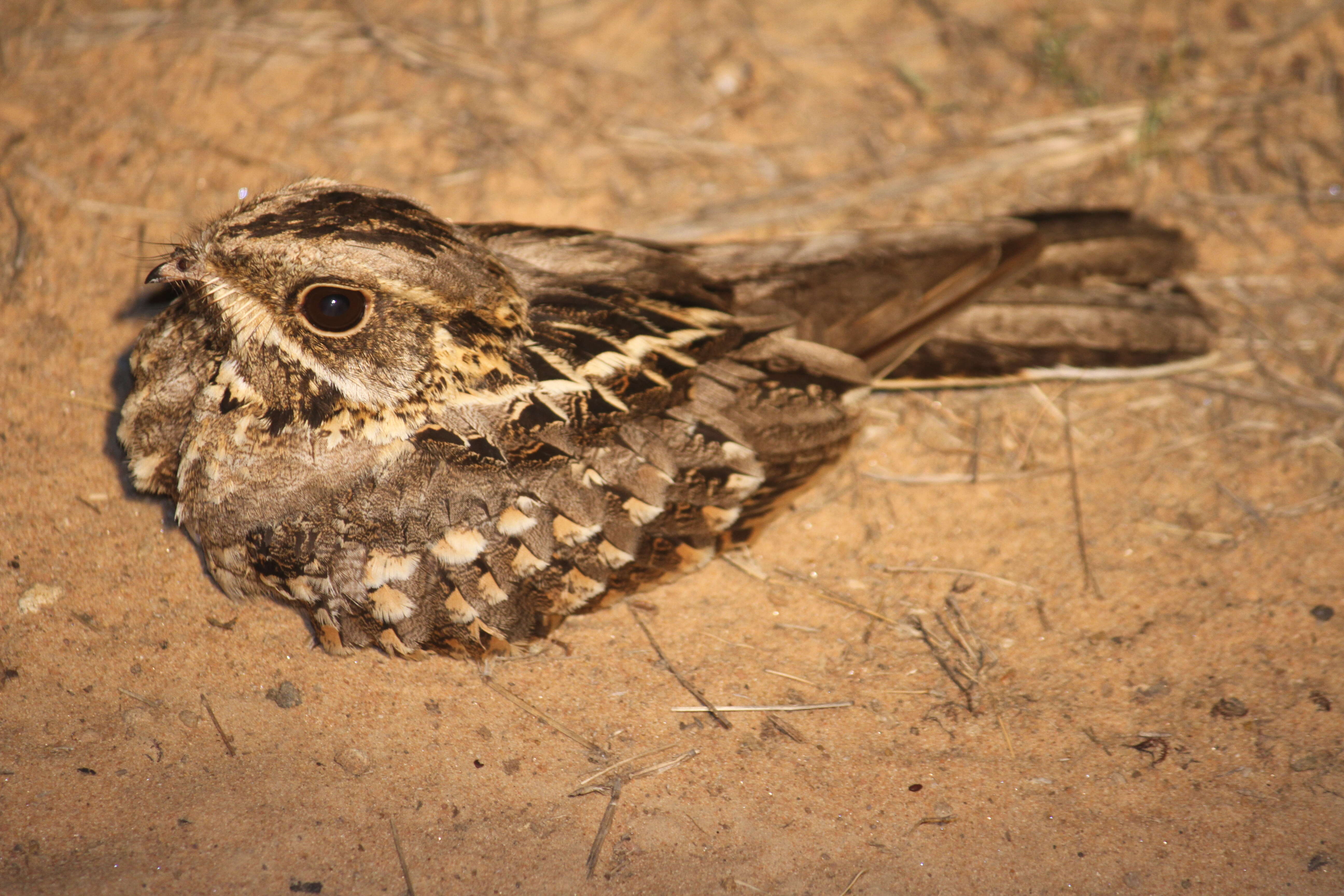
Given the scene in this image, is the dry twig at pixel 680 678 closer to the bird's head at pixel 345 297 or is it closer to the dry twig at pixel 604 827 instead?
the dry twig at pixel 604 827

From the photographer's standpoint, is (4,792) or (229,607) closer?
(4,792)

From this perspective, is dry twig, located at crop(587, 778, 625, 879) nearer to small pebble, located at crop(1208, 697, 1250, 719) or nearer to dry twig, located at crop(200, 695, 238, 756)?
dry twig, located at crop(200, 695, 238, 756)

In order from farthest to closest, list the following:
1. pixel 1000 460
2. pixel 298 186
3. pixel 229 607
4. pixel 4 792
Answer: pixel 1000 460 < pixel 229 607 < pixel 298 186 < pixel 4 792

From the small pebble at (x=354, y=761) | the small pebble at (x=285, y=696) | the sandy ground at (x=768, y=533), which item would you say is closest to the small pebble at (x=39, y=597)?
the sandy ground at (x=768, y=533)

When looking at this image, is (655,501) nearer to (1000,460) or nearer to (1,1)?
(1000,460)

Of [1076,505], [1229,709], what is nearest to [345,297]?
[1076,505]

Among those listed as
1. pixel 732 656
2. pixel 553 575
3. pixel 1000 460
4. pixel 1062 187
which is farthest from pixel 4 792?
pixel 1062 187
